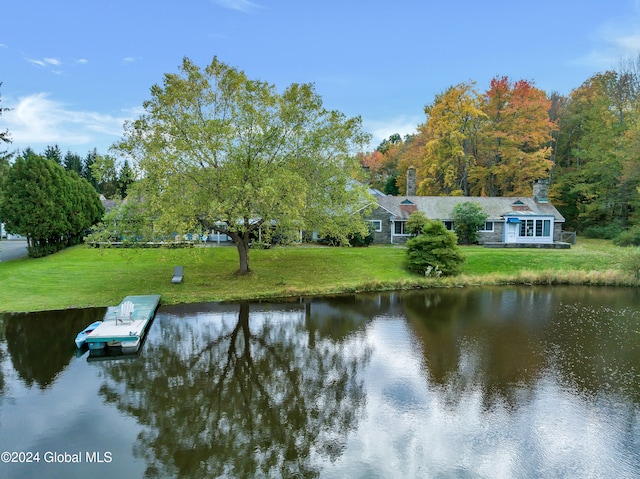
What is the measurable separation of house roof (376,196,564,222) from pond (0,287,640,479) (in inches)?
824

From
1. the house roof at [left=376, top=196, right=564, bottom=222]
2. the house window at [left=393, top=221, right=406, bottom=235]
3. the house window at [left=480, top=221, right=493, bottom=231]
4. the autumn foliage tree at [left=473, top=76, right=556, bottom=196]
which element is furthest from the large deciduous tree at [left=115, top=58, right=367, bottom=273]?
the autumn foliage tree at [left=473, top=76, right=556, bottom=196]

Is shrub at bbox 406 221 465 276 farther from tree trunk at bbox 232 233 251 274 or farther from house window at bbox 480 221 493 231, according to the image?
house window at bbox 480 221 493 231

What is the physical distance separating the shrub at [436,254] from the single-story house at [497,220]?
983 cm

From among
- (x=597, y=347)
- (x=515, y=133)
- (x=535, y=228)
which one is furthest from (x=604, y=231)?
(x=597, y=347)

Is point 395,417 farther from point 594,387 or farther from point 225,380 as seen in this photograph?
point 594,387

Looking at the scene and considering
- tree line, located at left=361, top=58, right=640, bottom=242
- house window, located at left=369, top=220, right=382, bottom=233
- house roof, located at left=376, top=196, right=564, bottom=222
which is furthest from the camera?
tree line, located at left=361, top=58, right=640, bottom=242

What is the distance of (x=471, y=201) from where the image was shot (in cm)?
3772

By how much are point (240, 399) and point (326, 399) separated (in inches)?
75.0

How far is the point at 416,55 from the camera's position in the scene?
26719mm

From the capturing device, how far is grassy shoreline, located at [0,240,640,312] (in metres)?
19.1

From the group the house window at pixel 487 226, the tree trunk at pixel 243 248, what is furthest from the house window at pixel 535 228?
the tree trunk at pixel 243 248

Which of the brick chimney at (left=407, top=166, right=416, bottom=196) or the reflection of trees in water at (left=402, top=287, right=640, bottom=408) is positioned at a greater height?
the brick chimney at (left=407, top=166, right=416, bottom=196)

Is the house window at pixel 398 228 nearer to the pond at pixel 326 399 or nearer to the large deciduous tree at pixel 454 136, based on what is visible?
the large deciduous tree at pixel 454 136

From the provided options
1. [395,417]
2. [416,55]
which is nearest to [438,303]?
[395,417]
